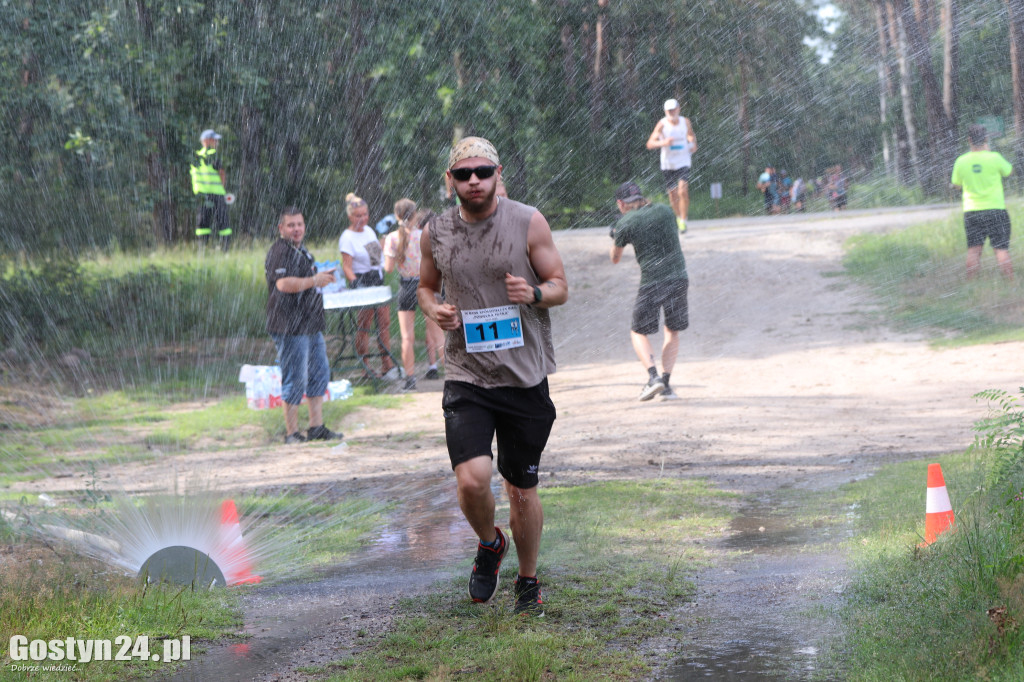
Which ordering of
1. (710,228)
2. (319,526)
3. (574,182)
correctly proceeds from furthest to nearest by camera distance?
(574,182) → (710,228) → (319,526)

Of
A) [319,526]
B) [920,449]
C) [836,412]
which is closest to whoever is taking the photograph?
[319,526]

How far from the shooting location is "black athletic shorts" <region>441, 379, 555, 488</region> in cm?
459

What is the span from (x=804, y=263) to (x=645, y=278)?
7129 millimetres

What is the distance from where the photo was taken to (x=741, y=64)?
88.4 feet

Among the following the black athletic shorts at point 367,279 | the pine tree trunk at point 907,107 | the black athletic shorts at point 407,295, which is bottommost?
the black athletic shorts at point 407,295

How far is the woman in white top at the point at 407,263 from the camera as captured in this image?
11.9 m

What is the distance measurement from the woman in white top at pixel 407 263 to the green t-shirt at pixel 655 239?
7.58 feet

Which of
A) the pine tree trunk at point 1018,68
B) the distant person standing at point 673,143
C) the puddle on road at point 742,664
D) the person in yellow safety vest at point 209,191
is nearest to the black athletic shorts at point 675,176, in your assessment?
the distant person standing at point 673,143

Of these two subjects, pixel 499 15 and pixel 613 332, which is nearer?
pixel 613 332

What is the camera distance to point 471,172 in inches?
177

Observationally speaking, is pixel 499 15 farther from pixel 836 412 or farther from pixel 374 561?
pixel 374 561

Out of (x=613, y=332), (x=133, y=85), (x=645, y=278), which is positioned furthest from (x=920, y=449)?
(x=133, y=85)

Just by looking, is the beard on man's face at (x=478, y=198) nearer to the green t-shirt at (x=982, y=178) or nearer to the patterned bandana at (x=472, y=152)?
the patterned bandana at (x=472, y=152)

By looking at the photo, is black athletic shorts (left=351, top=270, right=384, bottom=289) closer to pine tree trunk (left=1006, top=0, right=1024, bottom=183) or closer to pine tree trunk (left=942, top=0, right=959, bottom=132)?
pine tree trunk (left=1006, top=0, right=1024, bottom=183)
